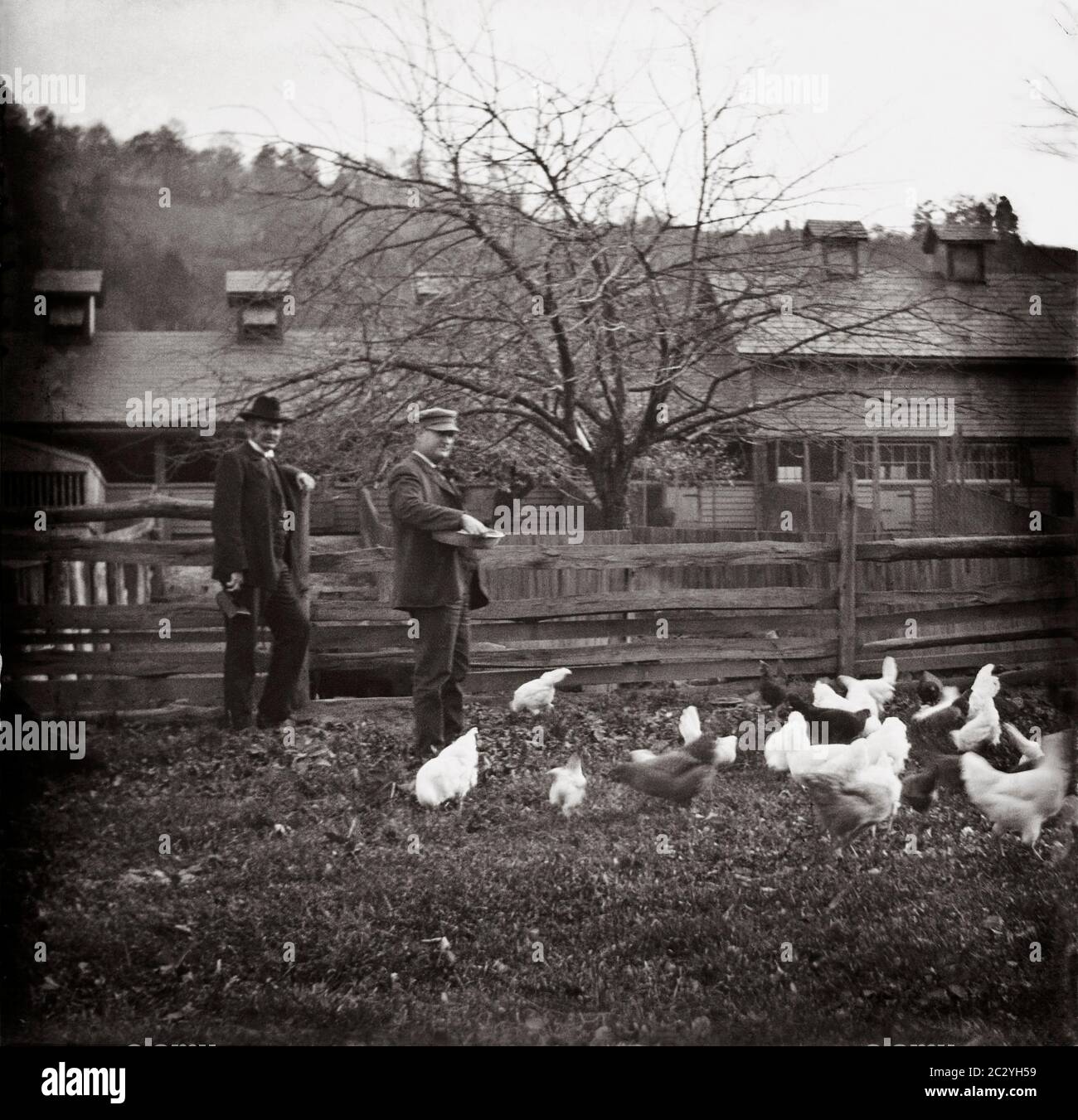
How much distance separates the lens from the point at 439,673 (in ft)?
13.5

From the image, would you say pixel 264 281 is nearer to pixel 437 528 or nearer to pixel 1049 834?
pixel 437 528

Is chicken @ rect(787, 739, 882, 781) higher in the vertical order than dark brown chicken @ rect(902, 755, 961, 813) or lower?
higher

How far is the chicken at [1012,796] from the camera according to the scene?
413 centimetres

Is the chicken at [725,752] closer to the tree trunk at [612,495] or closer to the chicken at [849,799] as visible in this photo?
the chicken at [849,799]

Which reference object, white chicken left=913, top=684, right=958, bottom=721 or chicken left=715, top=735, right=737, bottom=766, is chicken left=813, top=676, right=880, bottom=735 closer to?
white chicken left=913, top=684, right=958, bottom=721

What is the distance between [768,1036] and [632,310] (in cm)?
266

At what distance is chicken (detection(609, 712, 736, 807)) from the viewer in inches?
160

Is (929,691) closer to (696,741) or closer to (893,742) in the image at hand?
(893,742)

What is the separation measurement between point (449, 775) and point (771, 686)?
4.33ft

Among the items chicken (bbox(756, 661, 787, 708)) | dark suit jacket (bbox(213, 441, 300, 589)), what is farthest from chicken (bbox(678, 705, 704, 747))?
dark suit jacket (bbox(213, 441, 300, 589))

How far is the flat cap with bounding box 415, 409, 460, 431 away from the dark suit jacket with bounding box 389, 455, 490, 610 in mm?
124

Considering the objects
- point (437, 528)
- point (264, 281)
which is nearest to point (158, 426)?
point (264, 281)

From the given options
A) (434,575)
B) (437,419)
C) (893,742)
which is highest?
(437,419)

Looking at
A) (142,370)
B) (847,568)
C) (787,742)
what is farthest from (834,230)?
(142,370)
